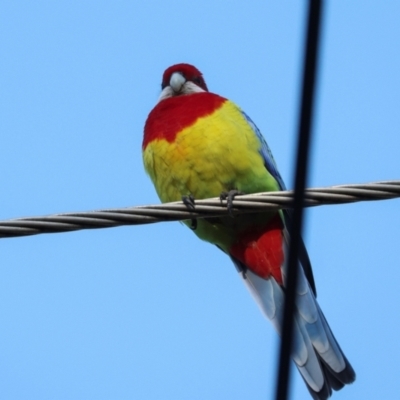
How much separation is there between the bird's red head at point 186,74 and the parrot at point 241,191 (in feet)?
2.38

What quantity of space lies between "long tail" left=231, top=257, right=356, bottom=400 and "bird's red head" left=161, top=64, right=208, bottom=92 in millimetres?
1632

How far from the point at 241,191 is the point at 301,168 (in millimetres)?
Answer: 3183

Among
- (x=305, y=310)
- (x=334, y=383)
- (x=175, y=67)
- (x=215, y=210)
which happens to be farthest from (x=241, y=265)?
(x=175, y=67)

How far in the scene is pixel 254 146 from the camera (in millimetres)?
4543

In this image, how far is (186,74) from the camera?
18.7ft

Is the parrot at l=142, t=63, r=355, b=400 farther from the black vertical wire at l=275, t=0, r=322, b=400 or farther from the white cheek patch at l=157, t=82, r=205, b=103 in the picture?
the black vertical wire at l=275, t=0, r=322, b=400

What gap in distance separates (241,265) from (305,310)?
55 centimetres

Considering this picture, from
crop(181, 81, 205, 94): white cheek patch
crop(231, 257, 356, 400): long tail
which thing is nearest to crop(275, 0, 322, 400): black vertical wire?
crop(231, 257, 356, 400): long tail

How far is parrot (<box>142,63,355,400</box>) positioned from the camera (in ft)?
14.2

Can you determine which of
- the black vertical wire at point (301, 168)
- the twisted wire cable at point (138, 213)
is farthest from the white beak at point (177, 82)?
the black vertical wire at point (301, 168)

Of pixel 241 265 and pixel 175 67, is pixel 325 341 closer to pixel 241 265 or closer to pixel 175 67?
pixel 241 265

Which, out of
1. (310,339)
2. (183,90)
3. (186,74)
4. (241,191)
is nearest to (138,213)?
(241,191)

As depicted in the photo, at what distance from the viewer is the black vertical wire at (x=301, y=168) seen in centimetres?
113

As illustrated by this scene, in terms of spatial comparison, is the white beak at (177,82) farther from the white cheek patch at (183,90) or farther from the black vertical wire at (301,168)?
the black vertical wire at (301,168)
